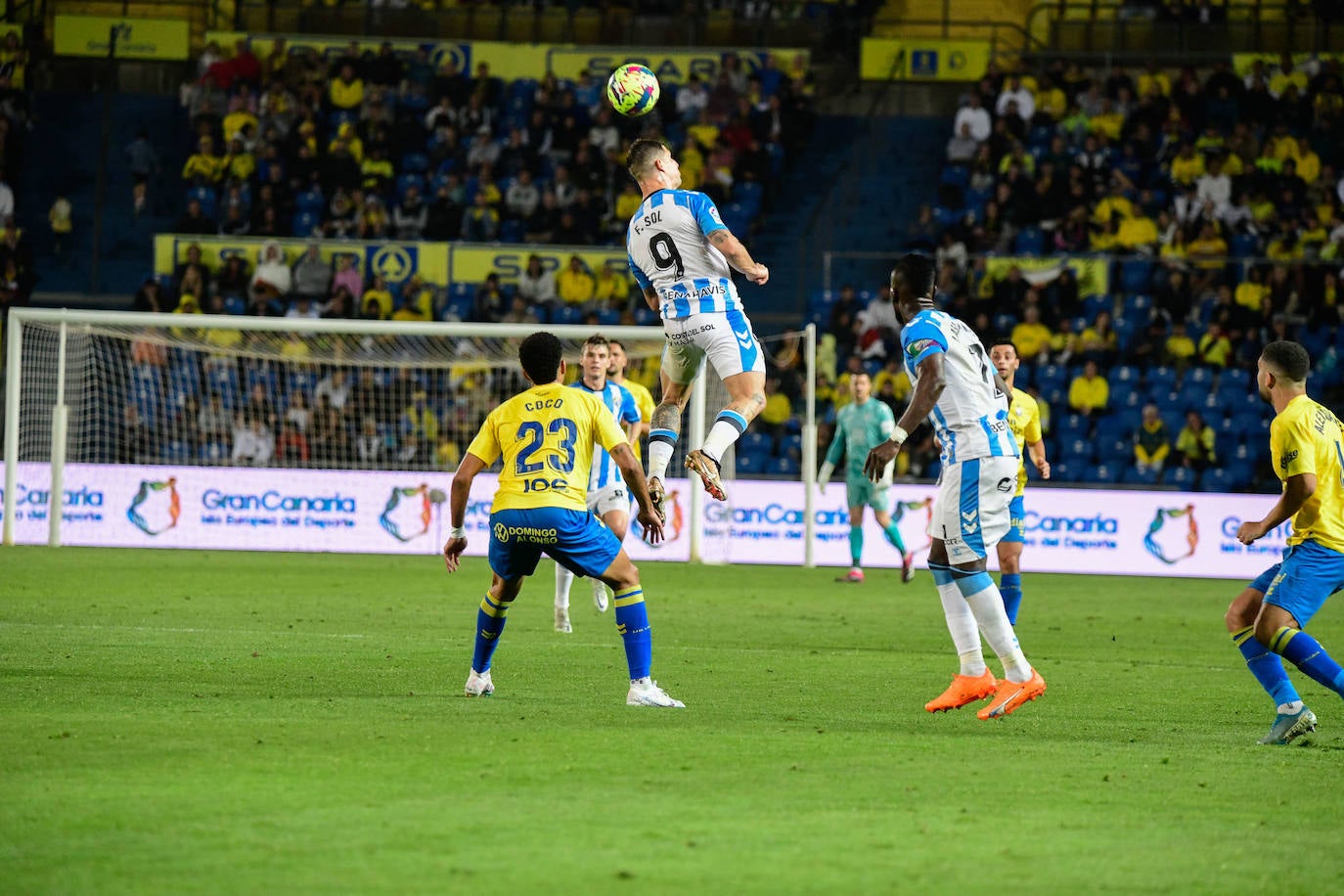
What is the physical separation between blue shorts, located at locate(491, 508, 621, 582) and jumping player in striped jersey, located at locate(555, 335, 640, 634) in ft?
14.1

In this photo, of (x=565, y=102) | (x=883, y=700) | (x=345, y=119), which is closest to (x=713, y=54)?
(x=565, y=102)

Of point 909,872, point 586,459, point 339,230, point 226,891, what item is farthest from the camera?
point 339,230

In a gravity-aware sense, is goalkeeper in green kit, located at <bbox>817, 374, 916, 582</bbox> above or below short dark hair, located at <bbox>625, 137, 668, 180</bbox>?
below

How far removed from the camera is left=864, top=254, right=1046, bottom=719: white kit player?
8.71m

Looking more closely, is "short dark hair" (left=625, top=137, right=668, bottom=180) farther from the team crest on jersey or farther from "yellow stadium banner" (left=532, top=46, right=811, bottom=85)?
"yellow stadium banner" (left=532, top=46, right=811, bottom=85)

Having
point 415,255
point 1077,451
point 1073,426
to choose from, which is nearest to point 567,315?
point 415,255

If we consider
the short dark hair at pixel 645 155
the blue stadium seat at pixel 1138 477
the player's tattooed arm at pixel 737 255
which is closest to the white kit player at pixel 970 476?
the player's tattooed arm at pixel 737 255

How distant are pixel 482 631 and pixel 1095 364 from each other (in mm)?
17550

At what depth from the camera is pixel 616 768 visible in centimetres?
671

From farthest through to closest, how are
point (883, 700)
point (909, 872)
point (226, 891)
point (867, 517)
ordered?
1. point (867, 517)
2. point (883, 700)
3. point (909, 872)
4. point (226, 891)

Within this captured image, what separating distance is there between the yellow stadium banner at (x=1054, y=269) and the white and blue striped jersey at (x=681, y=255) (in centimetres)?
1647

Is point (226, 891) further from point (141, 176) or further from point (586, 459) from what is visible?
point (141, 176)

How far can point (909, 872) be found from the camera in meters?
5.05

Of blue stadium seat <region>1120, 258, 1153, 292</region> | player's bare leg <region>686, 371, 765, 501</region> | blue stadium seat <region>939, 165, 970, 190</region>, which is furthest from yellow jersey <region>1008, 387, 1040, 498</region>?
blue stadium seat <region>939, 165, 970, 190</region>
